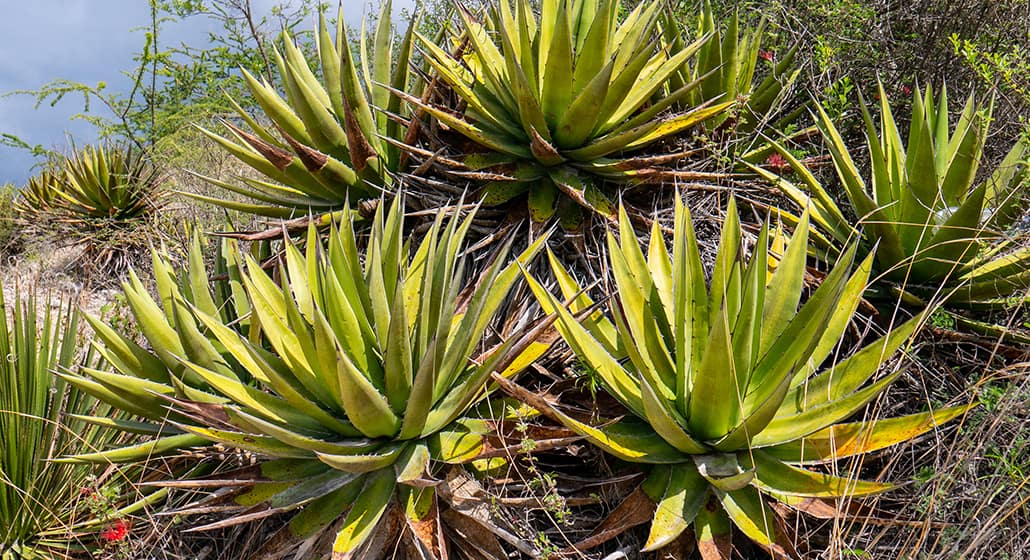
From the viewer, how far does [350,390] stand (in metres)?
1.94

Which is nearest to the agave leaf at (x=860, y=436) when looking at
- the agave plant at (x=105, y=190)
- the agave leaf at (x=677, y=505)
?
the agave leaf at (x=677, y=505)

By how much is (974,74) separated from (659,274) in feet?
7.37

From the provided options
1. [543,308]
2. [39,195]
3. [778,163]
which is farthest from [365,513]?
[39,195]

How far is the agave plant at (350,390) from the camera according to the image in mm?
2025

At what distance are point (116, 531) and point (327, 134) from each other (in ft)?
5.94

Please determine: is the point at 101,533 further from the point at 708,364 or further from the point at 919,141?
the point at 919,141

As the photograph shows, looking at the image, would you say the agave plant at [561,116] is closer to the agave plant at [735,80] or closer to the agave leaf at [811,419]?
the agave plant at [735,80]

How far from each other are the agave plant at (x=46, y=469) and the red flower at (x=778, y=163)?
2.89 metres

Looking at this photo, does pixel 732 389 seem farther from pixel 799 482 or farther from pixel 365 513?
pixel 365 513

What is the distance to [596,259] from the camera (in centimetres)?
291

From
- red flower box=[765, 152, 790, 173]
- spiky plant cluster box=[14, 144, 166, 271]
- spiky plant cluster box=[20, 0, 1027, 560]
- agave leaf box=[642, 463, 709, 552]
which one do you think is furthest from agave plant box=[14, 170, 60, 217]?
agave leaf box=[642, 463, 709, 552]

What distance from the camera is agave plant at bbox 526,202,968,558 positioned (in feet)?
6.34

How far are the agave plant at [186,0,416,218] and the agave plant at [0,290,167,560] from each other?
1.00 metres

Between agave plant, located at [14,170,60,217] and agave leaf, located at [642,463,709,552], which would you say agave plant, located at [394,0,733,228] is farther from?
agave plant, located at [14,170,60,217]
